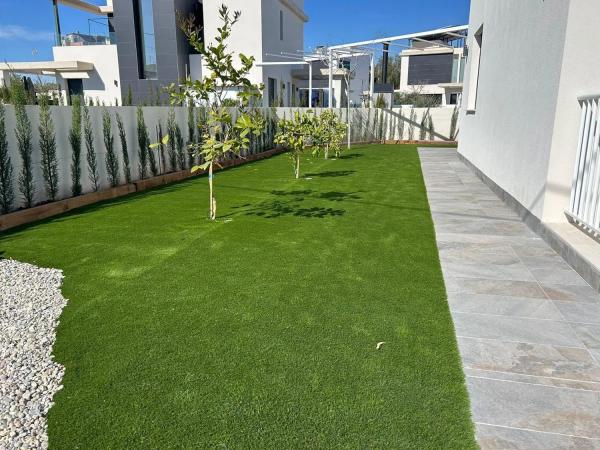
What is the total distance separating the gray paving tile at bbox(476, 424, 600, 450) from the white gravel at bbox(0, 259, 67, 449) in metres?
2.16

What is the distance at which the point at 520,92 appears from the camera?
6.98 m

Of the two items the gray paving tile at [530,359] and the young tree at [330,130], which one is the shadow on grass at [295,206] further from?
the young tree at [330,130]

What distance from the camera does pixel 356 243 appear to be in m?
5.40

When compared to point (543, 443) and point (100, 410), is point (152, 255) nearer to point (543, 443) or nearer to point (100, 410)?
point (100, 410)

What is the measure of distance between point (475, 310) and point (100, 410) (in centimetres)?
281

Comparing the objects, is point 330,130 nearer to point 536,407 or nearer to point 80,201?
point 80,201

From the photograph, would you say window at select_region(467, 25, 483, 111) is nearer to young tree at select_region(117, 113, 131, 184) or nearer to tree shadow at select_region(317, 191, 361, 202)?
tree shadow at select_region(317, 191, 361, 202)

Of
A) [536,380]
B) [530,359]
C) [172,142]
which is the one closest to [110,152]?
[172,142]

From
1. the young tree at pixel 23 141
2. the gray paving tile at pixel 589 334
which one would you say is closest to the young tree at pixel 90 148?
the young tree at pixel 23 141

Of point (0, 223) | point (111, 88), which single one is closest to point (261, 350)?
point (0, 223)

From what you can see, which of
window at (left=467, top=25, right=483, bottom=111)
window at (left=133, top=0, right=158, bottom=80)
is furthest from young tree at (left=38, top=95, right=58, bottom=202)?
window at (left=133, top=0, right=158, bottom=80)

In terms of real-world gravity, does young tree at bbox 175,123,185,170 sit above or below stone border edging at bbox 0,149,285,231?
above

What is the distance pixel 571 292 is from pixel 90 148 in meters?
8.03

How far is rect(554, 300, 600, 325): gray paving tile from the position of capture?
3406mm
